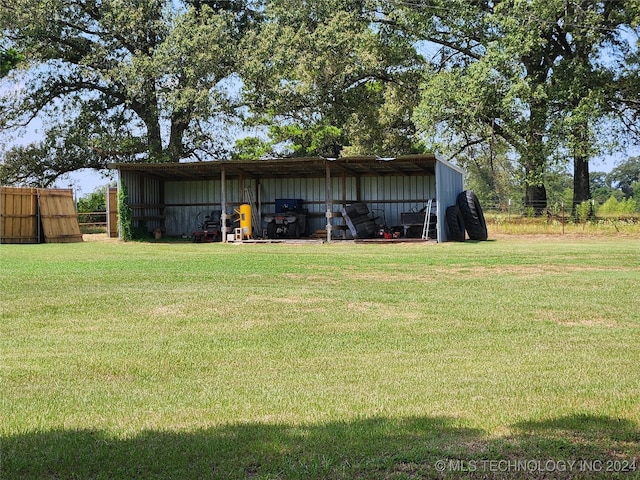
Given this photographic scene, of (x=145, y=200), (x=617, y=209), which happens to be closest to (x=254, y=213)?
(x=145, y=200)

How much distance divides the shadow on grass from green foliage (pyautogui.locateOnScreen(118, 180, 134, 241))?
23780mm

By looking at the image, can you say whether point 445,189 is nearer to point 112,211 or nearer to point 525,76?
point 525,76

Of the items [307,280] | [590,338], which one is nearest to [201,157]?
[307,280]

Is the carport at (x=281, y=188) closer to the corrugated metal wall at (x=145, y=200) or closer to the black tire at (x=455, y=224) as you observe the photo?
the corrugated metal wall at (x=145, y=200)

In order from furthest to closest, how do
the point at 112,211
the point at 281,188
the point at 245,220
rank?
the point at 281,188 → the point at 112,211 → the point at 245,220

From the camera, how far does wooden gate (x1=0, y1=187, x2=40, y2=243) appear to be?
2695cm

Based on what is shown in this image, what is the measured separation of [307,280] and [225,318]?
4.06 metres

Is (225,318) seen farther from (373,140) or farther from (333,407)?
(373,140)

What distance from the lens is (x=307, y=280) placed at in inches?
553

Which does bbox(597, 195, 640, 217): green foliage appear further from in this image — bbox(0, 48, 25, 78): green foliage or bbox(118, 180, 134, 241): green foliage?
bbox(0, 48, 25, 78): green foliage

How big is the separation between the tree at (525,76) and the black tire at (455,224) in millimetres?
6071

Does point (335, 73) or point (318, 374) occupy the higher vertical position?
point (335, 73)

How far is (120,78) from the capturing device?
33.2 m

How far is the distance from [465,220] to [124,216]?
12470 mm
